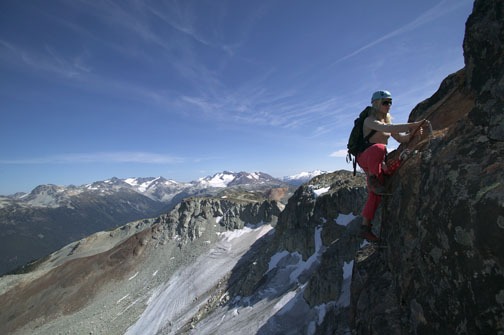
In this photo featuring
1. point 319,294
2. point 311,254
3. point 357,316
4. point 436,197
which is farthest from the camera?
point 311,254

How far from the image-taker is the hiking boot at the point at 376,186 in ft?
26.8

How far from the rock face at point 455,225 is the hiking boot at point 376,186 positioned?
13.5 inches

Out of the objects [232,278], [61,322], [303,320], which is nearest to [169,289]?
[232,278]

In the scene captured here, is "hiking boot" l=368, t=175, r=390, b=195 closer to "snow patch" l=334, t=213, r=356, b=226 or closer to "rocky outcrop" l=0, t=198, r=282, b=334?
"snow patch" l=334, t=213, r=356, b=226

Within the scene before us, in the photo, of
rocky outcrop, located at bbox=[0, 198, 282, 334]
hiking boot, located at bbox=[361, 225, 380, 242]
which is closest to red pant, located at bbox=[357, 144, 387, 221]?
hiking boot, located at bbox=[361, 225, 380, 242]

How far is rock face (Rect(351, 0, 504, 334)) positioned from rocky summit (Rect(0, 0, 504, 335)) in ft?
0.08

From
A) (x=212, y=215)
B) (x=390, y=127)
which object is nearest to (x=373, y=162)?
(x=390, y=127)

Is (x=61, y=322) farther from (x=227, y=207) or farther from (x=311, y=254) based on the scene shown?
(x=311, y=254)

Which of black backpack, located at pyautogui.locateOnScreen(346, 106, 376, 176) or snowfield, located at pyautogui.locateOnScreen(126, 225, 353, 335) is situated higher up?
black backpack, located at pyautogui.locateOnScreen(346, 106, 376, 176)

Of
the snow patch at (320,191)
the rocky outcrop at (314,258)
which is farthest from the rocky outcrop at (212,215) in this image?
the snow patch at (320,191)

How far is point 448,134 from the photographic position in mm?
6566

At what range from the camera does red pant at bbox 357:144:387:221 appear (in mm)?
8055

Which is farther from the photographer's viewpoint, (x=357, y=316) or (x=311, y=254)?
(x=311, y=254)

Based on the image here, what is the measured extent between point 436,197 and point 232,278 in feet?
221
